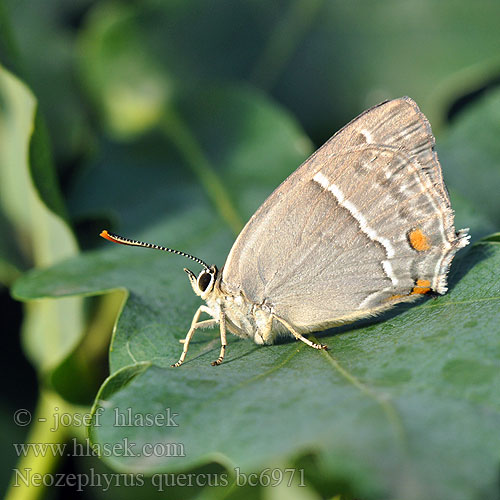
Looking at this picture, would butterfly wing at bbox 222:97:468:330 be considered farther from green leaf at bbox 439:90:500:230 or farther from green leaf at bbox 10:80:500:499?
green leaf at bbox 439:90:500:230

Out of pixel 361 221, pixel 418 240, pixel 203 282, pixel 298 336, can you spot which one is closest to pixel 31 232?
pixel 203 282

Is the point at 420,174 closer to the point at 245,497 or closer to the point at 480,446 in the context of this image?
the point at 480,446

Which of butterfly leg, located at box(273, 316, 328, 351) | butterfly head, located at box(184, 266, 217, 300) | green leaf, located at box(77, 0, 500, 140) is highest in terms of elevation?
green leaf, located at box(77, 0, 500, 140)

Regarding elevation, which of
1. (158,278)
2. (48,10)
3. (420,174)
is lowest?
(158,278)

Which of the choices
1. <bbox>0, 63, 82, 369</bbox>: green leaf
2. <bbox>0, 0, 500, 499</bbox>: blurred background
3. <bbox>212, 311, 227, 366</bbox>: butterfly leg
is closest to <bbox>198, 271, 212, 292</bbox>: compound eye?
<bbox>212, 311, 227, 366</bbox>: butterfly leg

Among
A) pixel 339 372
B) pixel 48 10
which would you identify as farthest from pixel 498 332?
pixel 48 10

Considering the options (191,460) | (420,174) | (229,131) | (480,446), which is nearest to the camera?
(480,446)

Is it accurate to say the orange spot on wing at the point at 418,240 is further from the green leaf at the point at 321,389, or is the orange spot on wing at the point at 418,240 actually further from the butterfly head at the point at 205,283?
the butterfly head at the point at 205,283

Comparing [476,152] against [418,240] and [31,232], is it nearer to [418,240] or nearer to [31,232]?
[418,240]
